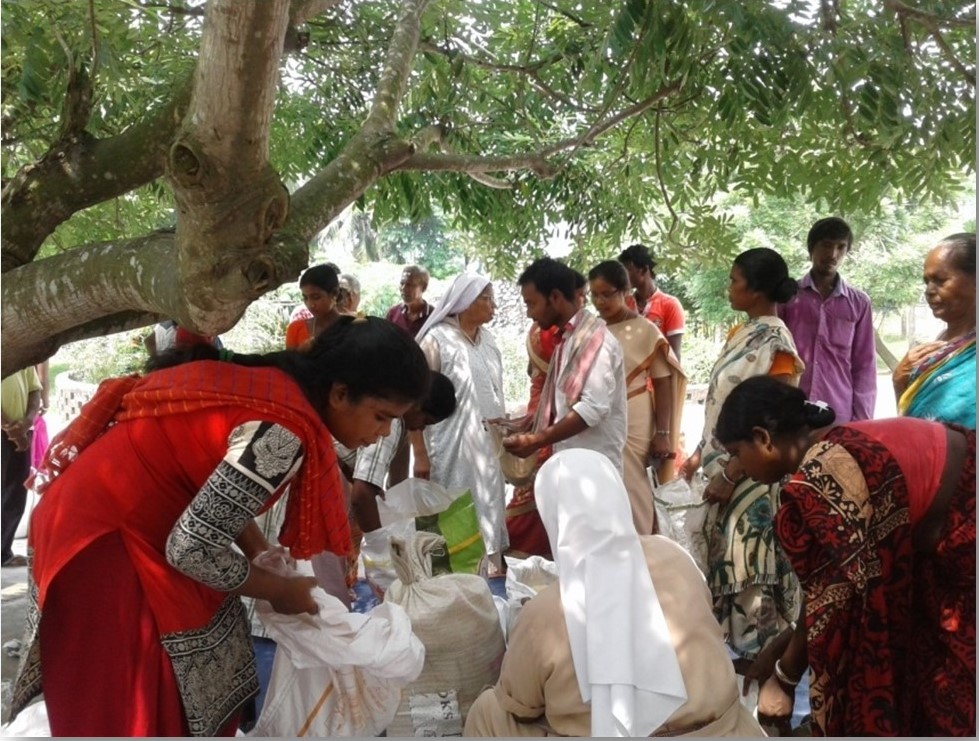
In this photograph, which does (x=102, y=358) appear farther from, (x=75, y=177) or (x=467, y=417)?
(x=75, y=177)

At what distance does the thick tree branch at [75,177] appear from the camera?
2.40m

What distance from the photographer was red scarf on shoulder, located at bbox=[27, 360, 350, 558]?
1956 mm

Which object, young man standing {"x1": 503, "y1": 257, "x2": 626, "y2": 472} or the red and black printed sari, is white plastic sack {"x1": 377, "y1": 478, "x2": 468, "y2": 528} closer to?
young man standing {"x1": 503, "y1": 257, "x2": 626, "y2": 472}

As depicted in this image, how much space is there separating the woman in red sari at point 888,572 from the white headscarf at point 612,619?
379mm

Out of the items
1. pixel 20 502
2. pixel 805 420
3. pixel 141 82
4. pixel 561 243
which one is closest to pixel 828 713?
pixel 805 420

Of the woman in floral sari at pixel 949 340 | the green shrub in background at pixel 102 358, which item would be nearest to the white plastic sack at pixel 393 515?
the woman in floral sari at pixel 949 340

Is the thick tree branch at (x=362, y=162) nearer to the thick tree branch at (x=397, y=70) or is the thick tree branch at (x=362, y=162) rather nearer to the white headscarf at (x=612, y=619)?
the thick tree branch at (x=397, y=70)

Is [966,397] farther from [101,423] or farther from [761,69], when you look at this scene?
[101,423]

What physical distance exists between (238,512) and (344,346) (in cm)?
45

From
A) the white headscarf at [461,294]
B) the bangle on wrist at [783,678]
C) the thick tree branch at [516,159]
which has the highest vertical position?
the thick tree branch at [516,159]

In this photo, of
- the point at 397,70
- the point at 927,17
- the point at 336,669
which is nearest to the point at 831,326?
the point at 927,17

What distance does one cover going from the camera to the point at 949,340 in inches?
127

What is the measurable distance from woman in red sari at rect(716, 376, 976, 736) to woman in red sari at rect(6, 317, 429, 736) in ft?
3.26

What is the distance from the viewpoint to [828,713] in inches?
87.8
